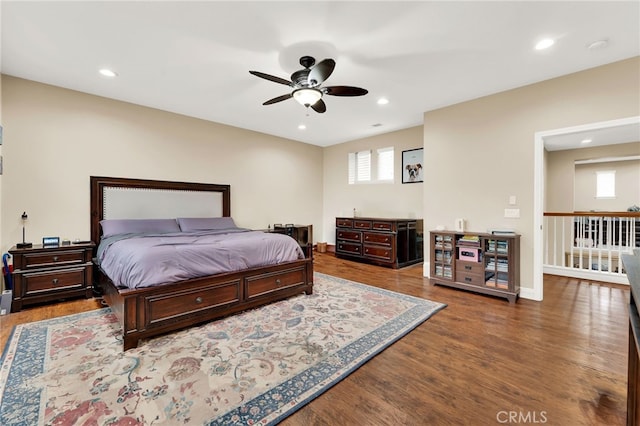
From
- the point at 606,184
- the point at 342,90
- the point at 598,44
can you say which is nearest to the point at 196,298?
the point at 342,90

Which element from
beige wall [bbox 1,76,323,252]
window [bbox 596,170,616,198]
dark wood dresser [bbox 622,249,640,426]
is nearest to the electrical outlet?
dark wood dresser [bbox 622,249,640,426]

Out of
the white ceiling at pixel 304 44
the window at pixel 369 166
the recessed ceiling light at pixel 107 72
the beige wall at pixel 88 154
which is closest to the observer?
the white ceiling at pixel 304 44

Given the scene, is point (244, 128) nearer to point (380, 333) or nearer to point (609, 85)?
point (380, 333)

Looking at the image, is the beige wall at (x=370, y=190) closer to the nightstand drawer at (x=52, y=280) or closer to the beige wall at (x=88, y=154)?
the beige wall at (x=88, y=154)

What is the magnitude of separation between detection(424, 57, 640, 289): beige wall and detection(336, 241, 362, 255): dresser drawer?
1708 millimetres

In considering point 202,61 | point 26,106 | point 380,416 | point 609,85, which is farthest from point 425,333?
point 26,106

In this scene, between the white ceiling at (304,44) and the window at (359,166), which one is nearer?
the white ceiling at (304,44)

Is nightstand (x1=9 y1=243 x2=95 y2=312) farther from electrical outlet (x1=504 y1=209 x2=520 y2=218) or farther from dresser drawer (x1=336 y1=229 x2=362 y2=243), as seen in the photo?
electrical outlet (x1=504 y1=209 x2=520 y2=218)

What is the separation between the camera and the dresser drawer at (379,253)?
5246mm

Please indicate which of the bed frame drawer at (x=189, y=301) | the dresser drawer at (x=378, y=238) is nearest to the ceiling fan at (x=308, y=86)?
the bed frame drawer at (x=189, y=301)

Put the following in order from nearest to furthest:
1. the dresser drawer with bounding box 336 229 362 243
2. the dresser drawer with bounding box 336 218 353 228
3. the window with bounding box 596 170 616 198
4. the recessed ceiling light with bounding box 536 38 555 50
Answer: the recessed ceiling light with bounding box 536 38 555 50 < the dresser drawer with bounding box 336 229 362 243 < the dresser drawer with bounding box 336 218 353 228 < the window with bounding box 596 170 616 198

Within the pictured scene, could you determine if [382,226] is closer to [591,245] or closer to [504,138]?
[504,138]

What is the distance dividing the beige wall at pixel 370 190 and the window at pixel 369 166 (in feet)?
0.39

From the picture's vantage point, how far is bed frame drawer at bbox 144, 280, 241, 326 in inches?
94.0
